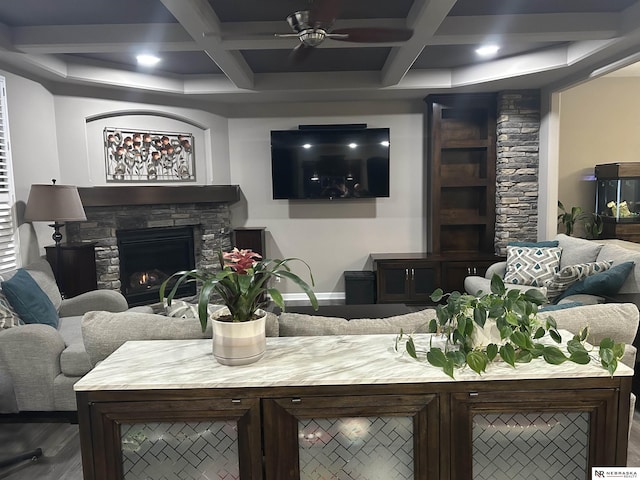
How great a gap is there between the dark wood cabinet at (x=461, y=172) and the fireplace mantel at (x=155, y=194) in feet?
8.38

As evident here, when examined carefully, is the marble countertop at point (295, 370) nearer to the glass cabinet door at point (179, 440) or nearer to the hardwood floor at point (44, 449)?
the glass cabinet door at point (179, 440)

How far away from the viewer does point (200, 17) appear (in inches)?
118

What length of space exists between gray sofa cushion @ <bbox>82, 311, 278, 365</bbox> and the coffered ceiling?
1817 mm

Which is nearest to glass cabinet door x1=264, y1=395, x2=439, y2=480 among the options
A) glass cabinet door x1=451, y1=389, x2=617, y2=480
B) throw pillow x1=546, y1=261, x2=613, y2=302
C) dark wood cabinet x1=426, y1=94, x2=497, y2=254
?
glass cabinet door x1=451, y1=389, x2=617, y2=480

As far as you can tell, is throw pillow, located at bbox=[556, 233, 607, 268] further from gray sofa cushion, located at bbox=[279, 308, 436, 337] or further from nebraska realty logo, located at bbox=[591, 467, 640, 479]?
nebraska realty logo, located at bbox=[591, 467, 640, 479]

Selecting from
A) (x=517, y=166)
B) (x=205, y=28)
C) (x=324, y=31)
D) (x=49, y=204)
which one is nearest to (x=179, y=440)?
(x=324, y=31)

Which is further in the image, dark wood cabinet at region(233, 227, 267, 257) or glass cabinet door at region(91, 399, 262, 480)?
dark wood cabinet at region(233, 227, 267, 257)

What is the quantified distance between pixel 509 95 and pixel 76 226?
507 cm

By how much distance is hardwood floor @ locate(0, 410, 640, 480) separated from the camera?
237 centimetres

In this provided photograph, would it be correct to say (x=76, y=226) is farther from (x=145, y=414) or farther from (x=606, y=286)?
(x=606, y=286)

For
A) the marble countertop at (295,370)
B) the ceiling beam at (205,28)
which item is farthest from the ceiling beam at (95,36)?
the marble countertop at (295,370)

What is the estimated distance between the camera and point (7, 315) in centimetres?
289

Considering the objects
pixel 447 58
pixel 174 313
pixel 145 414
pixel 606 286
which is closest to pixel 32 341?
pixel 174 313

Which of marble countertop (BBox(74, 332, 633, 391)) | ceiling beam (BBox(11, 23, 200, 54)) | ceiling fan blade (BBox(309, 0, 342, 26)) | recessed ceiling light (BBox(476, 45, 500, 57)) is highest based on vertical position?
recessed ceiling light (BBox(476, 45, 500, 57))
